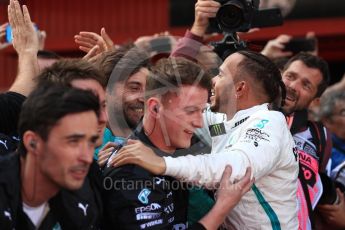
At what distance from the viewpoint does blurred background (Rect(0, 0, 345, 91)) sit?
33.0 ft

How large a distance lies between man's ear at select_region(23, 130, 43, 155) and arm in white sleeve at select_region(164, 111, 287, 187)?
709 mm

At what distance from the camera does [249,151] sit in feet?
11.3

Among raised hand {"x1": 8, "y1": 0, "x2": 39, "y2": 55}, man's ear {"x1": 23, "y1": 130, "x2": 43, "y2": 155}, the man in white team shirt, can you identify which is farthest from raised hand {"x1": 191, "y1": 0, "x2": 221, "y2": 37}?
man's ear {"x1": 23, "y1": 130, "x2": 43, "y2": 155}

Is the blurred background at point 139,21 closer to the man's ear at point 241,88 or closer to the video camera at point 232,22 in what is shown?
the video camera at point 232,22

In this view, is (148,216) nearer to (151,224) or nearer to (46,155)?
(151,224)

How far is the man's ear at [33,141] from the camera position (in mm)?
2778

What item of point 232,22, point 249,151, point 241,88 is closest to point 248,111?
point 241,88

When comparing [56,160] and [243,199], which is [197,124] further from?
[56,160]

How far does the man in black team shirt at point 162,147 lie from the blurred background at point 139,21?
6.80m

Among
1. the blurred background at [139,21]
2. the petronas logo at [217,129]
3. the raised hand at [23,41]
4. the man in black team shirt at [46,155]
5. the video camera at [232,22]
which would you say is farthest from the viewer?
the blurred background at [139,21]

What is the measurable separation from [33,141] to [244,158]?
1.12 metres

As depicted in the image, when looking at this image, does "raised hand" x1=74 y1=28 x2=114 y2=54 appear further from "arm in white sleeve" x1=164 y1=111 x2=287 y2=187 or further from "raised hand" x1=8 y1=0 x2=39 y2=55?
"arm in white sleeve" x1=164 y1=111 x2=287 y2=187

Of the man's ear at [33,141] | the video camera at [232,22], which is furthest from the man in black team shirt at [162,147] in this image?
the video camera at [232,22]

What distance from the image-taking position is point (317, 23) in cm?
1010
